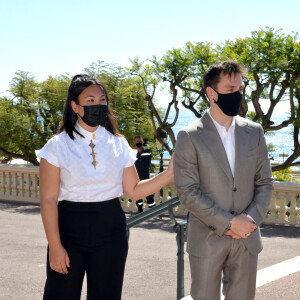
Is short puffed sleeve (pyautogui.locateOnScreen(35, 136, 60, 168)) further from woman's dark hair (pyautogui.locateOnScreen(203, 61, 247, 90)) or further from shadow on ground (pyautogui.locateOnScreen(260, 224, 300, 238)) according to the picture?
shadow on ground (pyautogui.locateOnScreen(260, 224, 300, 238))

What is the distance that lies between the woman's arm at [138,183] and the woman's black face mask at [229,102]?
1.67 ft

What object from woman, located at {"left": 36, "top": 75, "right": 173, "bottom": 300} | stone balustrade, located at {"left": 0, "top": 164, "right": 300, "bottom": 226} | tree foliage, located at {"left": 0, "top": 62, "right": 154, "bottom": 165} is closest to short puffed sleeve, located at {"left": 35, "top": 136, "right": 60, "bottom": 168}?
woman, located at {"left": 36, "top": 75, "right": 173, "bottom": 300}

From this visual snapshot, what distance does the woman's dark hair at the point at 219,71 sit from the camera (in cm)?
338

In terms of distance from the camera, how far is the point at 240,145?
11.3 ft

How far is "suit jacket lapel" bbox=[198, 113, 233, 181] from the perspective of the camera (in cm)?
339

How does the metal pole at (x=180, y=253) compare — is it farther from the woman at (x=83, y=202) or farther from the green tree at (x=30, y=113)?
the green tree at (x=30, y=113)

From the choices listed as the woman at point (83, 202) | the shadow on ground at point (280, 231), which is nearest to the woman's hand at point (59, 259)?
the woman at point (83, 202)

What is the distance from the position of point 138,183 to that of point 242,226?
0.69 meters

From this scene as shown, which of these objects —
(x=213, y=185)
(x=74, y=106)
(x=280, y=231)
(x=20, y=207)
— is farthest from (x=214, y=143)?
(x=20, y=207)

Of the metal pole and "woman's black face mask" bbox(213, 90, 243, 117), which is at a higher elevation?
"woman's black face mask" bbox(213, 90, 243, 117)

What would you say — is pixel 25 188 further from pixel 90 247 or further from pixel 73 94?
pixel 90 247

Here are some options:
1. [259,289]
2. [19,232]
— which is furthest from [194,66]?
[259,289]

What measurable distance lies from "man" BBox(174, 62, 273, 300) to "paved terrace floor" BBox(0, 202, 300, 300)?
6.18 feet

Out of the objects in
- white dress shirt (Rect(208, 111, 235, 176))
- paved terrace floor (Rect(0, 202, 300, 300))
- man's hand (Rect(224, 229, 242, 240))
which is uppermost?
white dress shirt (Rect(208, 111, 235, 176))
